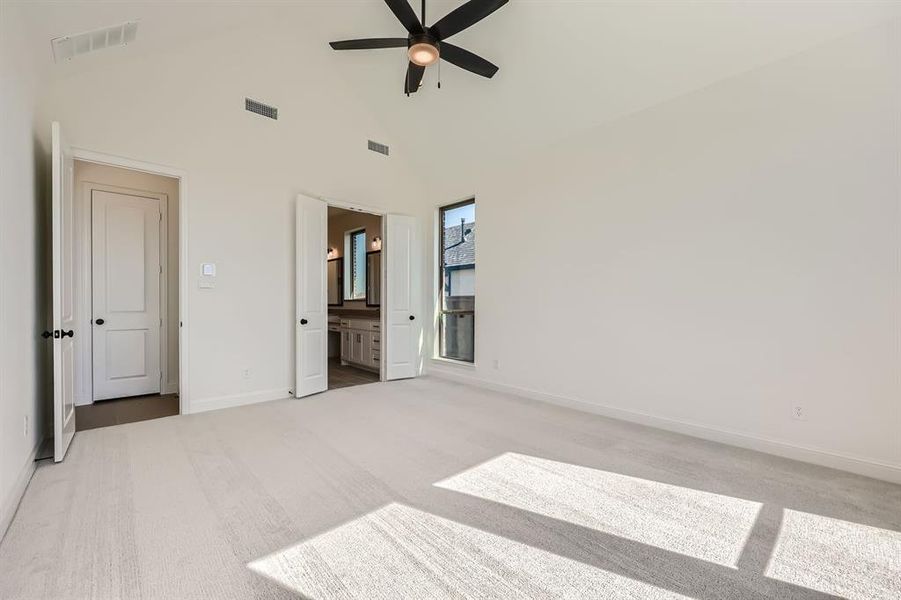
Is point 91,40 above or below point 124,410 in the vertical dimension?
above

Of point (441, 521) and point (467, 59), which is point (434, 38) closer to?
point (467, 59)

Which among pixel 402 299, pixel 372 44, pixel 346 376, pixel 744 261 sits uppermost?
pixel 372 44

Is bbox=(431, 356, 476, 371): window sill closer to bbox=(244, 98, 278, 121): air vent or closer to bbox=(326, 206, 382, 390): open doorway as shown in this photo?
bbox=(326, 206, 382, 390): open doorway

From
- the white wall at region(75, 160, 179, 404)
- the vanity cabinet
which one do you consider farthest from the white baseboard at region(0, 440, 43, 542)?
the vanity cabinet

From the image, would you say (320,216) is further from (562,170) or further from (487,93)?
(562,170)

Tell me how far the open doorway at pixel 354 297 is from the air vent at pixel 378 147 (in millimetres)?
1024

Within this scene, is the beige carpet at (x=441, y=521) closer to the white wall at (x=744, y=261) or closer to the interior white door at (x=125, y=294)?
the white wall at (x=744, y=261)

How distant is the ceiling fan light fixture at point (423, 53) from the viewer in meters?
2.81

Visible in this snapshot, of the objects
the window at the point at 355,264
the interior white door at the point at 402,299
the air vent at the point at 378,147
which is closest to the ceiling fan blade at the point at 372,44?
the air vent at the point at 378,147

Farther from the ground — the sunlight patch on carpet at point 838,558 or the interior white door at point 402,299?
the interior white door at point 402,299

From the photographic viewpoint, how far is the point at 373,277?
24.3 feet

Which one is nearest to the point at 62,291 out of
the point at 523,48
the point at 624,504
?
the point at 624,504

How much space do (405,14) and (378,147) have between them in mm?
3163

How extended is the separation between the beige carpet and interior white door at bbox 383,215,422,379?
2.45m
